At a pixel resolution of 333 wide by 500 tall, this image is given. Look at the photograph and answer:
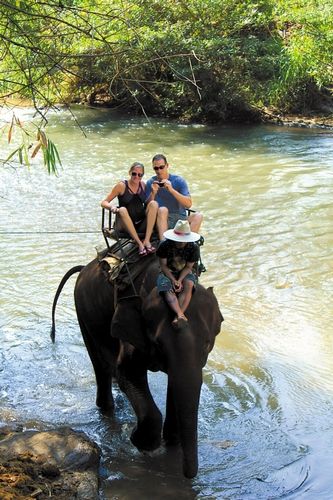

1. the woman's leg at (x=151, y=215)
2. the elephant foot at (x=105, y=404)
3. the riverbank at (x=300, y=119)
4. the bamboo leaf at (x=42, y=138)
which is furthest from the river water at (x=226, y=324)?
the riverbank at (x=300, y=119)

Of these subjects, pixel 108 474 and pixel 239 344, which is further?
pixel 239 344

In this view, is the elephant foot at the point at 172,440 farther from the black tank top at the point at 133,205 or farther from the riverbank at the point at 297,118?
the riverbank at the point at 297,118

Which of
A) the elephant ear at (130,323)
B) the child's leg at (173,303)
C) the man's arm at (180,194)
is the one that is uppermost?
the man's arm at (180,194)

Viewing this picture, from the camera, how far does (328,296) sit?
848 cm

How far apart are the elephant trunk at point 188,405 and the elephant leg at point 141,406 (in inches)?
24.9

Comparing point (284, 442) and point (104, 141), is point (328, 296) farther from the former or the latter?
point (104, 141)

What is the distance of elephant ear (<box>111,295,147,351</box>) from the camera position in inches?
189

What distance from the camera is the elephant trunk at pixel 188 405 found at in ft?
13.9

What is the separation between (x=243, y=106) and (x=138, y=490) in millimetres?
16225

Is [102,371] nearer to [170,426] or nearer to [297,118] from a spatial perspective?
[170,426]

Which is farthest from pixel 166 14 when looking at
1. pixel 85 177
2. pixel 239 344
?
pixel 239 344

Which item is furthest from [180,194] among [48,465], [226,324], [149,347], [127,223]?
[48,465]

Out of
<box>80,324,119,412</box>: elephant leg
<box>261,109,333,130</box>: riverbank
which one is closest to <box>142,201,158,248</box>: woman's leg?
<box>80,324,119,412</box>: elephant leg

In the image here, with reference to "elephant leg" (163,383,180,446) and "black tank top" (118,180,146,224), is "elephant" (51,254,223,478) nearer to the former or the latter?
"elephant leg" (163,383,180,446)
